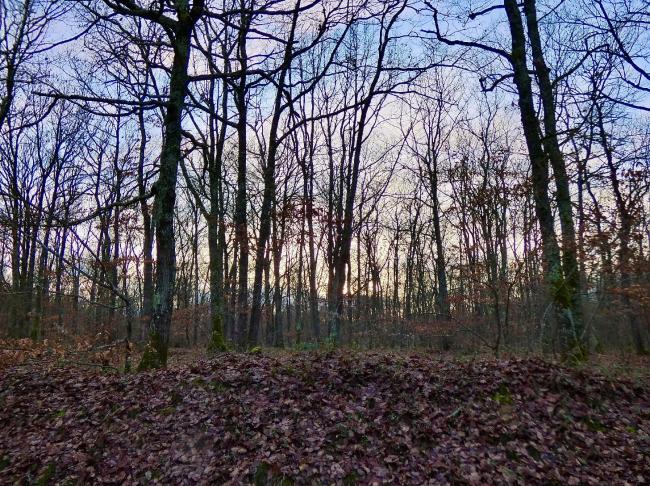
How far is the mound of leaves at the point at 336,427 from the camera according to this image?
4.86 meters

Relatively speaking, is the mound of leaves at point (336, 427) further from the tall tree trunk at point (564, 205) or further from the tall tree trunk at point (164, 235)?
the tall tree trunk at point (564, 205)

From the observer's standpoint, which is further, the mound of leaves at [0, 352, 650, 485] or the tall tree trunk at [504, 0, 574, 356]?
the tall tree trunk at [504, 0, 574, 356]

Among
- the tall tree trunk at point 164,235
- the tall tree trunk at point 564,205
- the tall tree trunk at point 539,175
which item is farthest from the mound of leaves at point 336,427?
the tall tree trunk at point 539,175

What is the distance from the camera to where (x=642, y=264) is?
1057cm

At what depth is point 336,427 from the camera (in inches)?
222

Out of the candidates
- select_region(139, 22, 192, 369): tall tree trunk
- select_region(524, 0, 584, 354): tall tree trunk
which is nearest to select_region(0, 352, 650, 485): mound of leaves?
select_region(139, 22, 192, 369): tall tree trunk

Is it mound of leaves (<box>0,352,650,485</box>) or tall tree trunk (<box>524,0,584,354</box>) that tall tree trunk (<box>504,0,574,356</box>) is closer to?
tall tree trunk (<box>524,0,584,354</box>)

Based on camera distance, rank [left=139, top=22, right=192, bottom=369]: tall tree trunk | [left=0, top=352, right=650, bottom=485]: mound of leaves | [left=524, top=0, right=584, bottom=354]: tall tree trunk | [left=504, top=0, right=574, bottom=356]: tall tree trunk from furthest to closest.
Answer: [left=139, top=22, right=192, bottom=369]: tall tree trunk
[left=504, top=0, right=574, bottom=356]: tall tree trunk
[left=524, top=0, right=584, bottom=354]: tall tree trunk
[left=0, top=352, right=650, bottom=485]: mound of leaves

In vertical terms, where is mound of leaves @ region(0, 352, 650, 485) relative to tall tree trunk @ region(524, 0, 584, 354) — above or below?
below

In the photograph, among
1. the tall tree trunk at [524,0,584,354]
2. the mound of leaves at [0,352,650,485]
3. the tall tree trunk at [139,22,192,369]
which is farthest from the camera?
the tall tree trunk at [139,22,192,369]

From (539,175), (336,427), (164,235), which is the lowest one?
(336,427)

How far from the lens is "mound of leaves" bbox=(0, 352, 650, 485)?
16.0 feet

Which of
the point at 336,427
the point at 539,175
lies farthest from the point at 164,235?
the point at 539,175

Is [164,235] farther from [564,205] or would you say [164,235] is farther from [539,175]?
[564,205]
